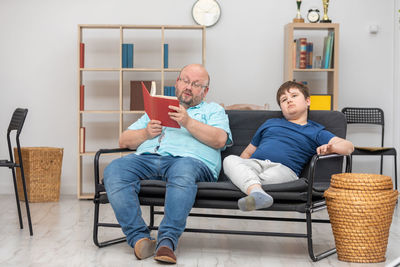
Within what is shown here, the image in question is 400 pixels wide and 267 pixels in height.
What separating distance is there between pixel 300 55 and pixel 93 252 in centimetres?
301

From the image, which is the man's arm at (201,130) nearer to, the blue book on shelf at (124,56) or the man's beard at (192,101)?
the man's beard at (192,101)

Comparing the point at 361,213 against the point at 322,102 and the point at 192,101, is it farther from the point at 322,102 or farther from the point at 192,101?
the point at 322,102

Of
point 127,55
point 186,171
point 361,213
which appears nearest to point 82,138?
point 127,55

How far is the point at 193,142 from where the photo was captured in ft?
9.95

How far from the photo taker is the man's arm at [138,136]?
9.84ft

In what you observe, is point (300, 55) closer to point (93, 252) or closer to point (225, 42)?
point (225, 42)

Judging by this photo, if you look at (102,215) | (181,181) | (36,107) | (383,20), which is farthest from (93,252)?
(383,20)

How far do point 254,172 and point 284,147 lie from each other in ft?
1.04

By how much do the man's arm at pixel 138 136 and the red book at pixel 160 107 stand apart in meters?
0.06

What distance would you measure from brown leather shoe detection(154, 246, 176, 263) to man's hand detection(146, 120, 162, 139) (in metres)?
0.69

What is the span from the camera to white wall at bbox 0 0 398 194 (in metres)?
5.48

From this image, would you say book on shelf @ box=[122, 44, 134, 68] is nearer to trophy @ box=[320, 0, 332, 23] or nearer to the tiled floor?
the tiled floor

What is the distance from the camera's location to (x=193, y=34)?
18.0 feet

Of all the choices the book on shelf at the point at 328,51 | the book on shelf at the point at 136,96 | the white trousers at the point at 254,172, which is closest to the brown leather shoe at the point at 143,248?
the white trousers at the point at 254,172
